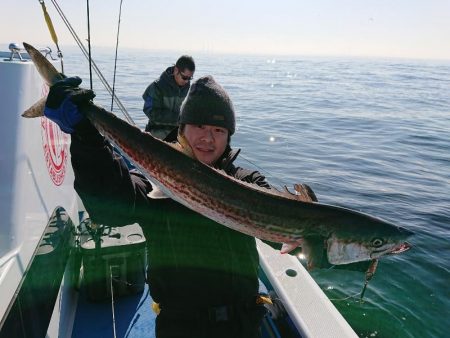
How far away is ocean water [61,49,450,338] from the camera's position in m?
7.35

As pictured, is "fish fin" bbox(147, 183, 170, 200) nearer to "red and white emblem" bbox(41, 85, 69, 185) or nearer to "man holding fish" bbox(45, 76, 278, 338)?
"man holding fish" bbox(45, 76, 278, 338)

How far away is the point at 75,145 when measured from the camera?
2650mm

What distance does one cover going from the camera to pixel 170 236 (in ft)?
9.54

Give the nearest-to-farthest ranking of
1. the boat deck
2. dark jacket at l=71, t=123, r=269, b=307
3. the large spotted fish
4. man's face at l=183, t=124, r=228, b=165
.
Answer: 1. dark jacket at l=71, t=123, r=269, b=307
2. the large spotted fish
3. man's face at l=183, t=124, r=228, b=165
4. the boat deck

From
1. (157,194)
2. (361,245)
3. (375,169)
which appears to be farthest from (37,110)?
(375,169)

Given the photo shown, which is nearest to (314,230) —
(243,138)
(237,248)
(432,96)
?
(237,248)

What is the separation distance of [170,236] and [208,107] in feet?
3.62

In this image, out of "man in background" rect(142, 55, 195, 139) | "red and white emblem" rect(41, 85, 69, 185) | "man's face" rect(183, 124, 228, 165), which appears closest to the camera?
"man's face" rect(183, 124, 228, 165)

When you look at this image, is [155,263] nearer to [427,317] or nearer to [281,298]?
[281,298]

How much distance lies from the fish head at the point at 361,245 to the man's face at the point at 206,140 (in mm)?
1151

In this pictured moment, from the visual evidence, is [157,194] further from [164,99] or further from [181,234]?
[164,99]

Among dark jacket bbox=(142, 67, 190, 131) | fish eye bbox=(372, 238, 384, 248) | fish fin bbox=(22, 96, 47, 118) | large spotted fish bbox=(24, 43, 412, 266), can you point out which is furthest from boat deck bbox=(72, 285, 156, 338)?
dark jacket bbox=(142, 67, 190, 131)

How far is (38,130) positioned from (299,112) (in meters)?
27.3

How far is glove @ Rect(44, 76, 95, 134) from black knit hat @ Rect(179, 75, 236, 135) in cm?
81
